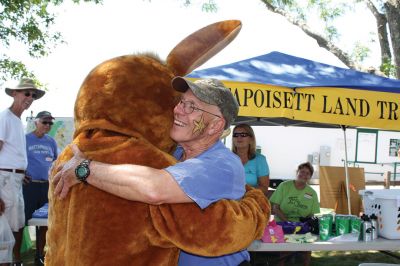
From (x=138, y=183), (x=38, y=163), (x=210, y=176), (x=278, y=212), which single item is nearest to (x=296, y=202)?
(x=278, y=212)

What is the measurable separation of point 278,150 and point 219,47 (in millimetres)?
15497

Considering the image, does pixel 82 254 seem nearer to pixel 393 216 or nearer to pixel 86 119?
pixel 86 119

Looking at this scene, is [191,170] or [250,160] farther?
[250,160]

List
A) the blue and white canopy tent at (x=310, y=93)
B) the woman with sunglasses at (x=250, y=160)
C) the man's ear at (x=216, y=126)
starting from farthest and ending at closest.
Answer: the woman with sunglasses at (x=250, y=160), the blue and white canopy tent at (x=310, y=93), the man's ear at (x=216, y=126)

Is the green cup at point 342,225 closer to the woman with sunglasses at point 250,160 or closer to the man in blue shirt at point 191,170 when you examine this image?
the woman with sunglasses at point 250,160

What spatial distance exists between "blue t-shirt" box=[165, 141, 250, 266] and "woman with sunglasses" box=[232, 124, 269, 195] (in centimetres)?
331

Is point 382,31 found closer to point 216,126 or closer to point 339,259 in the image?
point 339,259

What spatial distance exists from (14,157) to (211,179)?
3.78 meters

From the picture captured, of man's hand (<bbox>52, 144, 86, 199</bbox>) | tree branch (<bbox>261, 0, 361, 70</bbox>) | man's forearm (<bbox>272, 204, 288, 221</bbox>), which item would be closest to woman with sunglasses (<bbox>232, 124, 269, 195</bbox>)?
man's forearm (<bbox>272, 204, 288, 221</bbox>)

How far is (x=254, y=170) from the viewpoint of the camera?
499 cm

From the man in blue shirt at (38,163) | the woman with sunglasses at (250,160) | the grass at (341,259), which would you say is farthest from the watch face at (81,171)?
the man in blue shirt at (38,163)

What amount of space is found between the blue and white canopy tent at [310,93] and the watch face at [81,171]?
253cm

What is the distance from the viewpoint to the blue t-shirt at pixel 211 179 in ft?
4.48

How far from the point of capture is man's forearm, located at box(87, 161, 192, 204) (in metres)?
1.33
